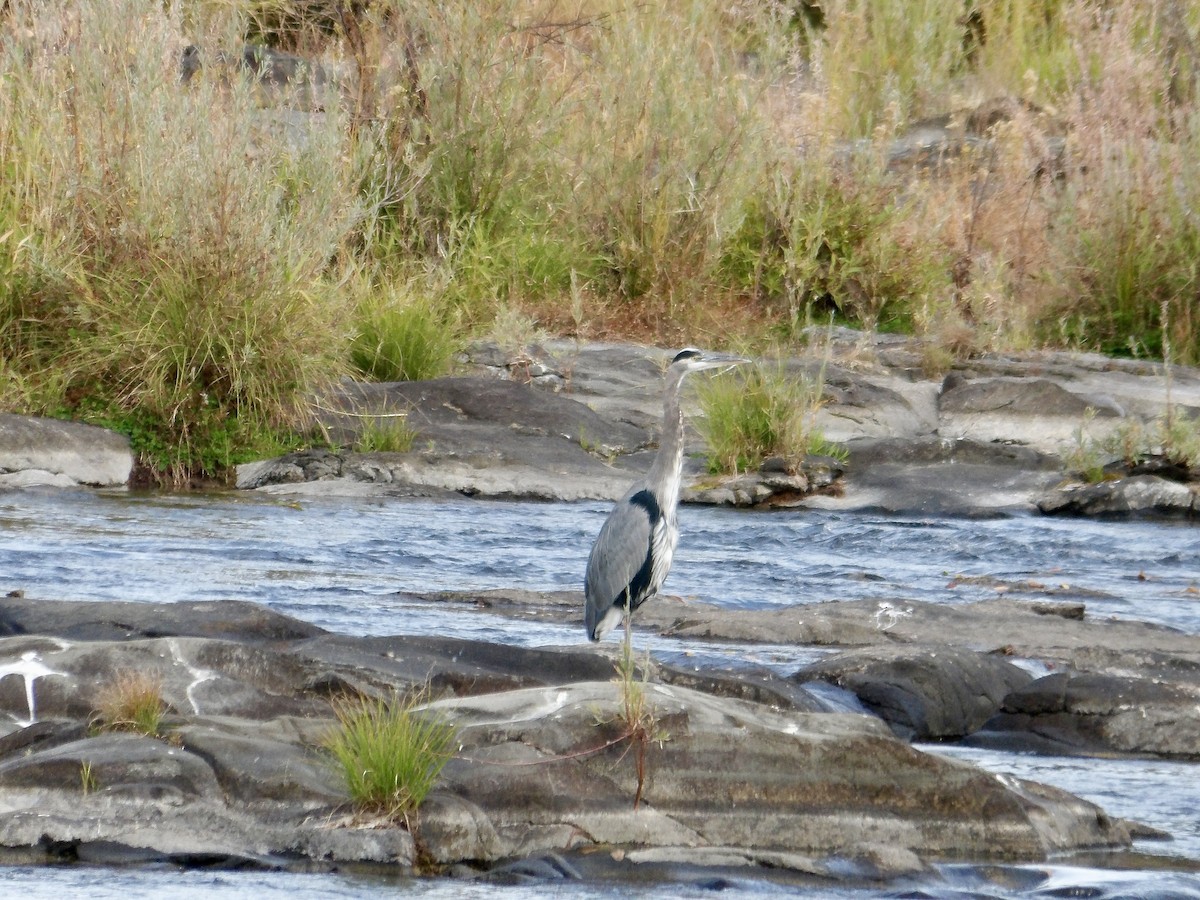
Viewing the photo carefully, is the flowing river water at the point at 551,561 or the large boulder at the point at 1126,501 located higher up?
the large boulder at the point at 1126,501

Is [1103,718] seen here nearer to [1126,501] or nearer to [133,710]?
[133,710]

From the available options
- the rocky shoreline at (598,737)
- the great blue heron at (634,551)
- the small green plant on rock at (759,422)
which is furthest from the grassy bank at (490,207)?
the great blue heron at (634,551)

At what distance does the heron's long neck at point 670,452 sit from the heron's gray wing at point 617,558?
167mm

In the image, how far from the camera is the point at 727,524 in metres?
8.97

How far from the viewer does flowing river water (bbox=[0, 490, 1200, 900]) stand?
5.99m

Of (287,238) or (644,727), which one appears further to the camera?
(287,238)

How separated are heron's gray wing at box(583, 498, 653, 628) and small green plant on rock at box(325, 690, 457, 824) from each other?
5.47 ft

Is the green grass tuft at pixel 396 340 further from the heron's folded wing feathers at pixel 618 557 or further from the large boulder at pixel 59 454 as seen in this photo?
the heron's folded wing feathers at pixel 618 557

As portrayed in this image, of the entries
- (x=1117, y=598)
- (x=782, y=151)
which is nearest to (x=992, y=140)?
(x=782, y=151)

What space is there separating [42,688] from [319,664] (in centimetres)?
71

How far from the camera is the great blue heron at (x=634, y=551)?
222 inches

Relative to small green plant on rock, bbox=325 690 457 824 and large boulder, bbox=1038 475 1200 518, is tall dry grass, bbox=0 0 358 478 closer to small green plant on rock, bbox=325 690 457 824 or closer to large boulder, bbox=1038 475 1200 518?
large boulder, bbox=1038 475 1200 518

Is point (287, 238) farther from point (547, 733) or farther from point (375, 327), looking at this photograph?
point (547, 733)

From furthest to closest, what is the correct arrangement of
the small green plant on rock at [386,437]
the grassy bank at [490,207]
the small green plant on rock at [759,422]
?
the small green plant on rock at [759,422] → the small green plant on rock at [386,437] → the grassy bank at [490,207]
